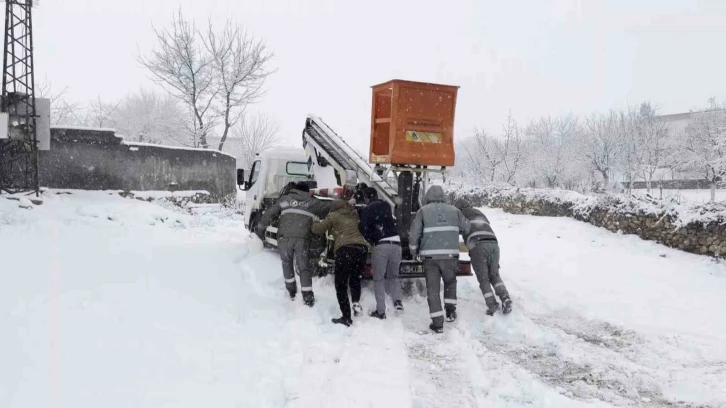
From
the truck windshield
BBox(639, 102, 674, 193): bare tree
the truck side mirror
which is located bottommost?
the truck side mirror

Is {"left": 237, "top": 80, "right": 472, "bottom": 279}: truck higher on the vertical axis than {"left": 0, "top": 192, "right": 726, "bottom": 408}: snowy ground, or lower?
higher

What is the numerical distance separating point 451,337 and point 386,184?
123 inches

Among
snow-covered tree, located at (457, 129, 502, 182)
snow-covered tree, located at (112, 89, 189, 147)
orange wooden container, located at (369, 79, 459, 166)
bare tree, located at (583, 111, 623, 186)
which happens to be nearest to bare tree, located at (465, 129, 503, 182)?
snow-covered tree, located at (457, 129, 502, 182)

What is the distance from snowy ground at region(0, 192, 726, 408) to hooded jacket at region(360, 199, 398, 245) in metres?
1.16

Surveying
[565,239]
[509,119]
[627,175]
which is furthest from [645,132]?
[565,239]

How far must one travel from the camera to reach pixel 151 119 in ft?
121

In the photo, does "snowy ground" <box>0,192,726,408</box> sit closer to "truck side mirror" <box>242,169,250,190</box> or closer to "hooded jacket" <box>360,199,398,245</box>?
"hooded jacket" <box>360,199,398,245</box>

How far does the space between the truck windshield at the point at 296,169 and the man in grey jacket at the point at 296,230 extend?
4016 millimetres

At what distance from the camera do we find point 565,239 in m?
14.5

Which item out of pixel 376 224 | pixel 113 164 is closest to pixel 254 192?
pixel 376 224

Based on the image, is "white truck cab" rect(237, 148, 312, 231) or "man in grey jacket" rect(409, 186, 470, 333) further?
"white truck cab" rect(237, 148, 312, 231)

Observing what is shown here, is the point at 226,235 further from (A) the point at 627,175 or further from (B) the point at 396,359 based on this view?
(A) the point at 627,175

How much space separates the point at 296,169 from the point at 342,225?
16.5 feet

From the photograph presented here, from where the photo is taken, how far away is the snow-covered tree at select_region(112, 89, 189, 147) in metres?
33.2
